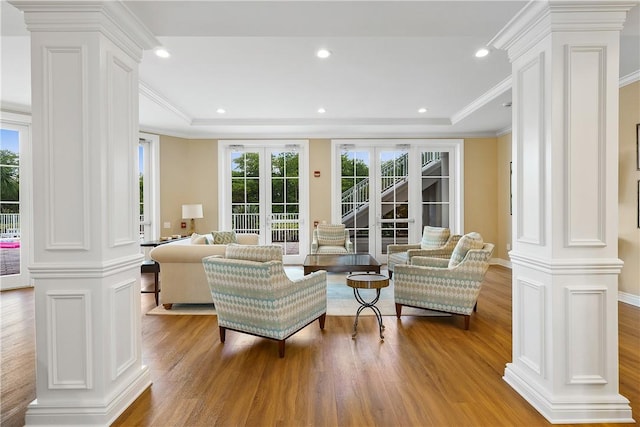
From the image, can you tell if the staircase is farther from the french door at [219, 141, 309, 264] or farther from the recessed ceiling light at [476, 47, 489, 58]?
the recessed ceiling light at [476, 47, 489, 58]

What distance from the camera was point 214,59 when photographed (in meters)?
3.67

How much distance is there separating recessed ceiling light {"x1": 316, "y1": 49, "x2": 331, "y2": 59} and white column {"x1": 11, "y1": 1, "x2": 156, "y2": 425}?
6.35ft

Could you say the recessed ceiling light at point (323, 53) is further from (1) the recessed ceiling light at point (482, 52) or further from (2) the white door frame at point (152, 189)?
(2) the white door frame at point (152, 189)

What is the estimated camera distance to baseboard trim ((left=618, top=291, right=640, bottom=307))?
13.4ft

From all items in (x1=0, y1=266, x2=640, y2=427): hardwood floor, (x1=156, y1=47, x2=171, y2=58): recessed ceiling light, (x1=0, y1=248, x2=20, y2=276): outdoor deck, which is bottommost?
(x1=0, y1=266, x2=640, y2=427): hardwood floor

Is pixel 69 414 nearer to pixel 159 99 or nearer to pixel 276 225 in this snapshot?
Answer: pixel 159 99

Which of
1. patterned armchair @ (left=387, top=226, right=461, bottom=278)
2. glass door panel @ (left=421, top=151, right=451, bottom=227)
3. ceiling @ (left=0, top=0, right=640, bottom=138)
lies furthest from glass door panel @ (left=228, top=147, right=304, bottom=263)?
glass door panel @ (left=421, top=151, right=451, bottom=227)

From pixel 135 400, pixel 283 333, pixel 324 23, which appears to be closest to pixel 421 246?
pixel 283 333

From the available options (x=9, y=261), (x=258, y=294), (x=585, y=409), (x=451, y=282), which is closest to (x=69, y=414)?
(x=258, y=294)

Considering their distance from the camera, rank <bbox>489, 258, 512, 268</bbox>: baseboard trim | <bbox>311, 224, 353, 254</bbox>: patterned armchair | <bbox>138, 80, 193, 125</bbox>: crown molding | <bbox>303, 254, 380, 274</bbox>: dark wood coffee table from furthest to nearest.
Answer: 1. <bbox>489, 258, 512, 268</bbox>: baseboard trim
2. <bbox>311, 224, 353, 254</bbox>: patterned armchair
3. <bbox>138, 80, 193, 125</bbox>: crown molding
4. <bbox>303, 254, 380, 274</bbox>: dark wood coffee table

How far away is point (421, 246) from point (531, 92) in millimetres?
3525

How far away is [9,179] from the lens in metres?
5.28

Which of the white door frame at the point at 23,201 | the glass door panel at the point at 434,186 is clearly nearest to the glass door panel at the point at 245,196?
the white door frame at the point at 23,201

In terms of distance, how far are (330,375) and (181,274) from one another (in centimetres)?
236
